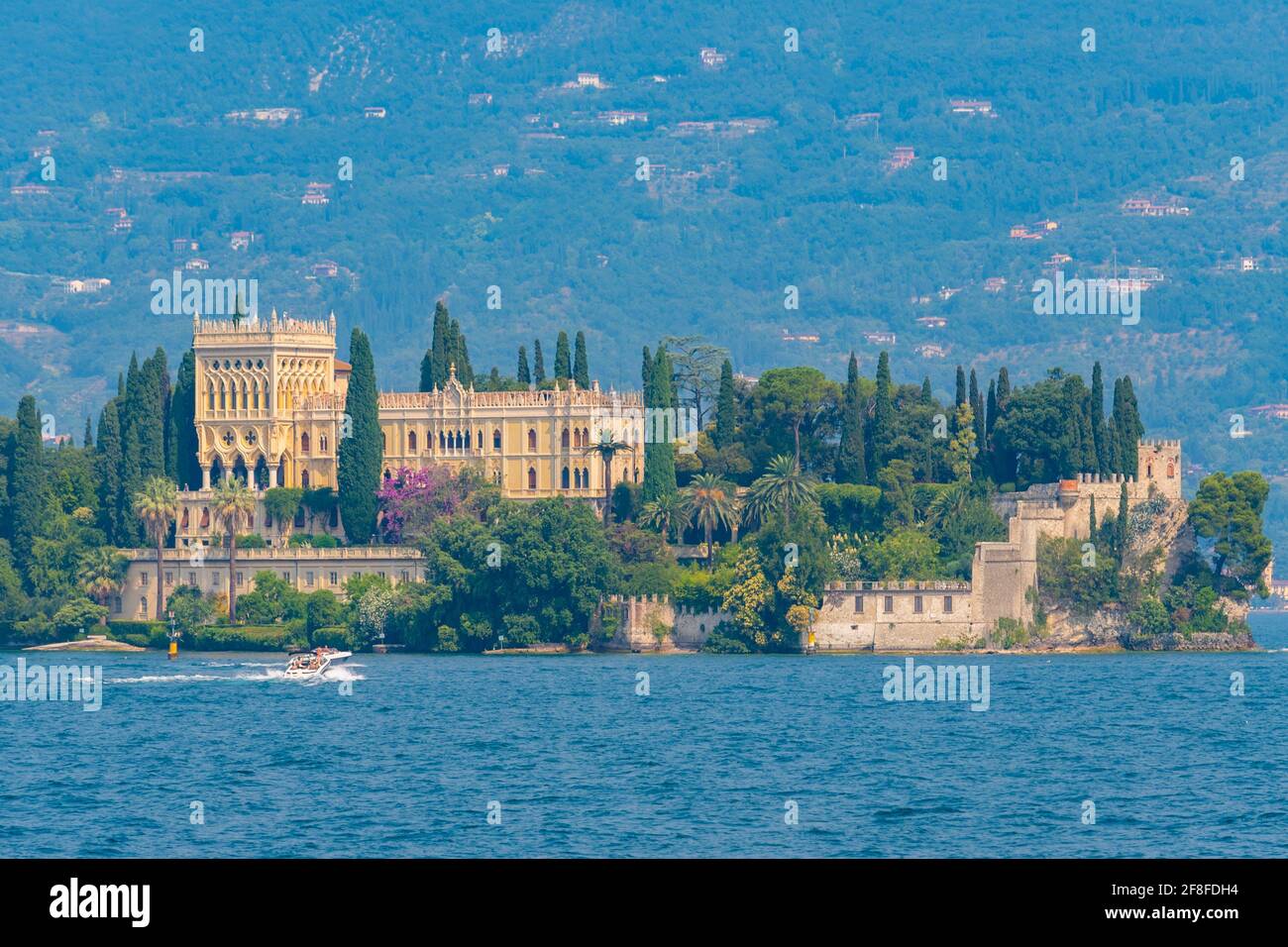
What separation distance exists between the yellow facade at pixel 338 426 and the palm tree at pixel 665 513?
911 cm

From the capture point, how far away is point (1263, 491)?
10288cm

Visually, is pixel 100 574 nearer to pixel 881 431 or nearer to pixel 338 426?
pixel 338 426

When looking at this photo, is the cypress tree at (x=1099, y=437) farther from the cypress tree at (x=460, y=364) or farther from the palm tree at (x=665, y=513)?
the cypress tree at (x=460, y=364)

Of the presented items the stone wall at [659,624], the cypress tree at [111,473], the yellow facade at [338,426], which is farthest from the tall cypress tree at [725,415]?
the cypress tree at [111,473]

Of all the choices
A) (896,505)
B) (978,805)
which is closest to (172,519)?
(896,505)

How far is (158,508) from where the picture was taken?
11069 centimetres

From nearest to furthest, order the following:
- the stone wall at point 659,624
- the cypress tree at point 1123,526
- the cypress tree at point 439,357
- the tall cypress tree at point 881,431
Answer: the cypress tree at point 1123,526, the stone wall at point 659,624, the tall cypress tree at point 881,431, the cypress tree at point 439,357

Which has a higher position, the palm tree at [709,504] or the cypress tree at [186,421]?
the cypress tree at [186,421]

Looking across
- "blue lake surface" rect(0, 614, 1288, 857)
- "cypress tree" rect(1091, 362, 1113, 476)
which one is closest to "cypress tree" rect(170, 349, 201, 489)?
"blue lake surface" rect(0, 614, 1288, 857)

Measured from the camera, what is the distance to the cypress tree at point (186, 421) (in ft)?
395

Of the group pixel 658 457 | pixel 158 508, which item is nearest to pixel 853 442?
pixel 658 457

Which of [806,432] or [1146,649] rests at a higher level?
[806,432]

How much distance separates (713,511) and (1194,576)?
63.7ft
